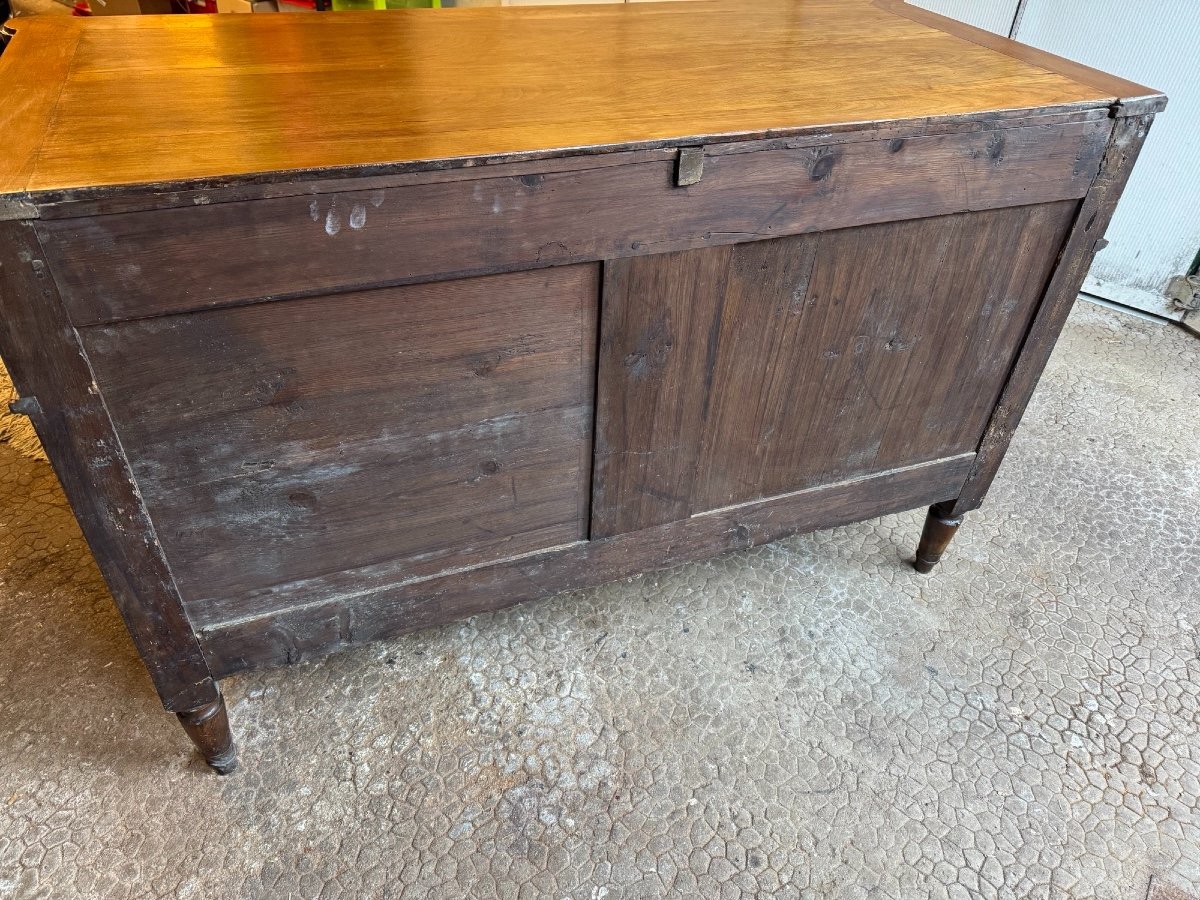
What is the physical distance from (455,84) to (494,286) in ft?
0.97

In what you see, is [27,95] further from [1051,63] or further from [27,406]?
[1051,63]

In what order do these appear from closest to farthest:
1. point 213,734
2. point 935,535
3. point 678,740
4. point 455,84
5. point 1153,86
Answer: point 455,84, point 213,734, point 678,740, point 935,535, point 1153,86

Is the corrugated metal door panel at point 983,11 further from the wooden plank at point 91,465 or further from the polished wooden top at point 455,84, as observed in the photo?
the wooden plank at point 91,465

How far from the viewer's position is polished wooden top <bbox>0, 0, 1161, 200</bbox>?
877 millimetres

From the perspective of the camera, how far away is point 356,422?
3.39ft

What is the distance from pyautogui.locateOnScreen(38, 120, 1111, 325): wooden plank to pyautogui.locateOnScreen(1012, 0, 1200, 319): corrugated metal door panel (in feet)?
4.20

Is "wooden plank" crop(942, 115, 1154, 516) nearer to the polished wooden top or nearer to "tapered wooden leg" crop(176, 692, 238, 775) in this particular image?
the polished wooden top

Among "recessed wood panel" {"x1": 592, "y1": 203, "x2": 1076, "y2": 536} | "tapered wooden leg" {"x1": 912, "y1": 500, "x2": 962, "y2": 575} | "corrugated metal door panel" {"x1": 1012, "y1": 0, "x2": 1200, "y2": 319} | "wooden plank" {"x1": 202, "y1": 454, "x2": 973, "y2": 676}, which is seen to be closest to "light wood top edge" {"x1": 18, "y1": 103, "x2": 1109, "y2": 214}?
"recessed wood panel" {"x1": 592, "y1": 203, "x2": 1076, "y2": 536}

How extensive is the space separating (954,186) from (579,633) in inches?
35.1

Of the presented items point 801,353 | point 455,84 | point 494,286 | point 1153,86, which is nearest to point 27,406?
point 494,286

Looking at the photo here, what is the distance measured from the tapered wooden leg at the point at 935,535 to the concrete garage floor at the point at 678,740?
0.04m

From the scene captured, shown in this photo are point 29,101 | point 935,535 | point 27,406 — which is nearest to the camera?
point 27,406

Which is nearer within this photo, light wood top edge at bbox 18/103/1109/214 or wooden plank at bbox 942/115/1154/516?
light wood top edge at bbox 18/103/1109/214

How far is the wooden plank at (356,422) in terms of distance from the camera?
0.93 meters
